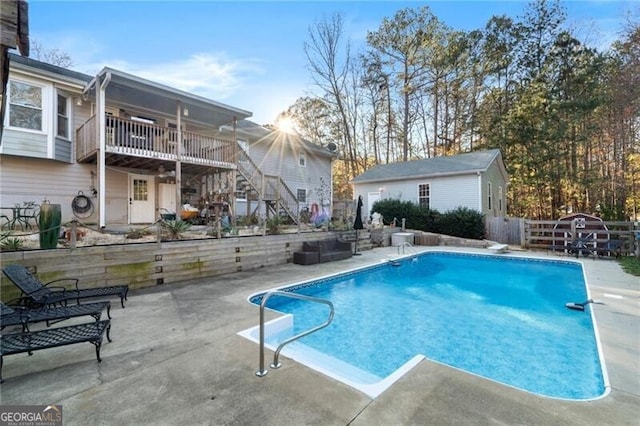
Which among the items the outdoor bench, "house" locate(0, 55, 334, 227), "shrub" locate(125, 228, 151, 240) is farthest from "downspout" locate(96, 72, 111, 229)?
the outdoor bench

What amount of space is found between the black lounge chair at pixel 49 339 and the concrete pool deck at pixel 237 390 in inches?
12.6

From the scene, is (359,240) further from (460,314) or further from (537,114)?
(537,114)

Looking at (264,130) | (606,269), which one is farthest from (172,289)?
(606,269)

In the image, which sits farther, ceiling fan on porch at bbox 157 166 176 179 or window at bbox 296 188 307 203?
window at bbox 296 188 307 203

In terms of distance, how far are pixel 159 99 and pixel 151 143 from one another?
1595 millimetres

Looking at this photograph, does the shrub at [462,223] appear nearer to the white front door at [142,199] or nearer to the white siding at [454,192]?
the white siding at [454,192]

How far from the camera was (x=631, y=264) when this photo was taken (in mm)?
9484

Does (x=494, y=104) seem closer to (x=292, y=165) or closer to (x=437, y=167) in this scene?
(x=437, y=167)

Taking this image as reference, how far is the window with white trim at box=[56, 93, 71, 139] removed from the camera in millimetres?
9664

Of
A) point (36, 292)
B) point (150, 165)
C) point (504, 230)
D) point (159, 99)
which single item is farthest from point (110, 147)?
point (504, 230)

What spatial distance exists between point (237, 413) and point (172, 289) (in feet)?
16.5

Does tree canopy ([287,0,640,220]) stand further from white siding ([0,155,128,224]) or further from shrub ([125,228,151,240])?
shrub ([125,228,151,240])

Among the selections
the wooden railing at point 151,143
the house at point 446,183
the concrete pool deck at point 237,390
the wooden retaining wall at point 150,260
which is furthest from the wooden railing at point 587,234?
the wooden railing at point 151,143

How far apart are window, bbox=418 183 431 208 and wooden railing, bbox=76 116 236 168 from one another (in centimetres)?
1196
